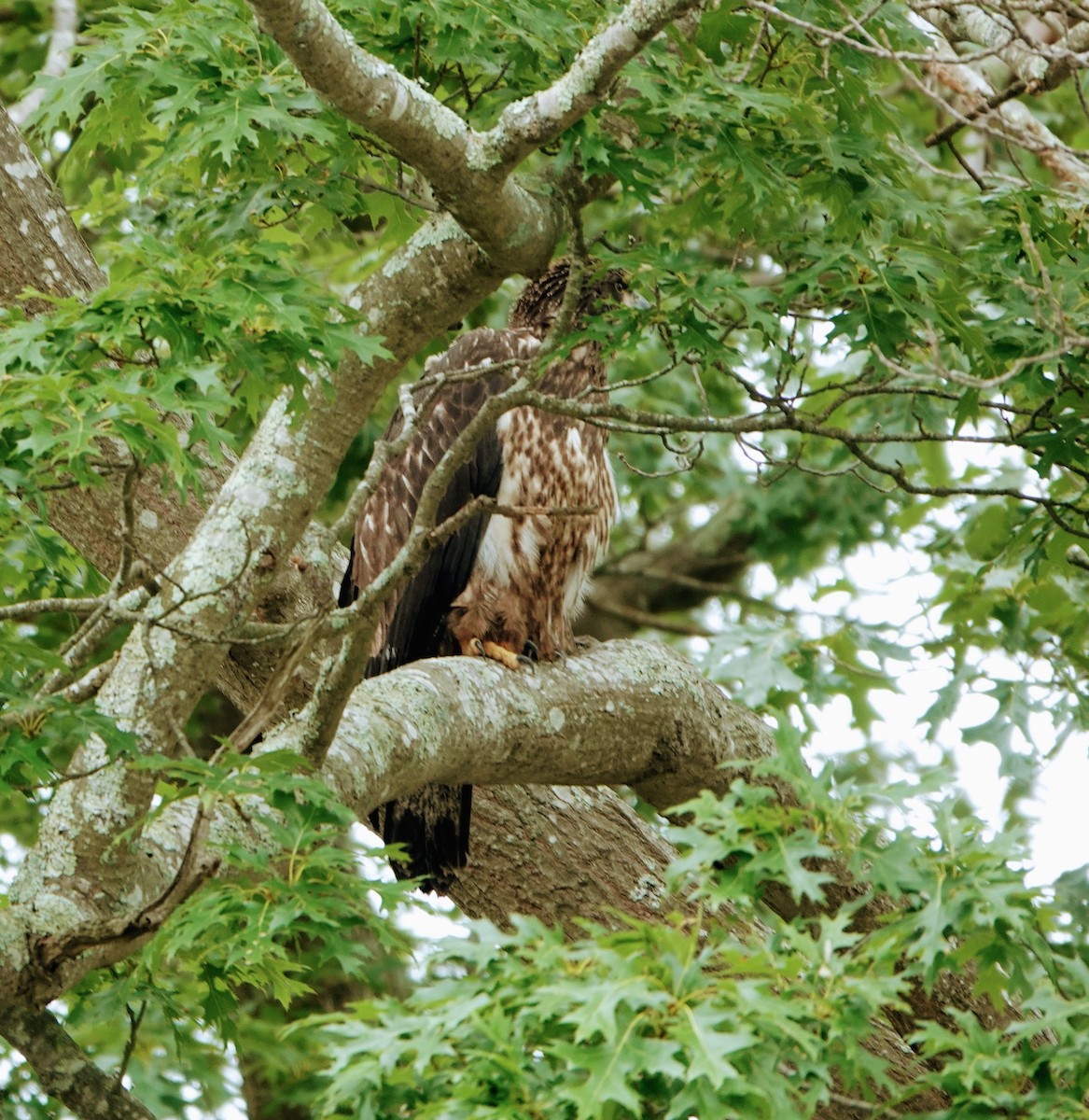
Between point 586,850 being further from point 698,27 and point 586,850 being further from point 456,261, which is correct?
point 698,27

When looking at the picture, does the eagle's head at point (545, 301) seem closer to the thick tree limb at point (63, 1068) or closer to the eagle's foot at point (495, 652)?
the eagle's foot at point (495, 652)

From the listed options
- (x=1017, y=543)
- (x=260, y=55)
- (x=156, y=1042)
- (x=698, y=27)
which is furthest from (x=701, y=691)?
(x=156, y=1042)

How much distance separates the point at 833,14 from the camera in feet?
10.6

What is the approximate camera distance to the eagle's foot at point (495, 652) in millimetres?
4152

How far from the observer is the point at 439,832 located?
396 centimetres

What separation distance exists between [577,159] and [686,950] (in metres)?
2.04

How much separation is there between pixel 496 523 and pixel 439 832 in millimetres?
985

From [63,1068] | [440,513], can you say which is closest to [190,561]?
[63,1068]

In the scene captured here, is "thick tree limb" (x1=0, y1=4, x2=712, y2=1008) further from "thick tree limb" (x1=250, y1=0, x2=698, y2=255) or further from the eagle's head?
the eagle's head

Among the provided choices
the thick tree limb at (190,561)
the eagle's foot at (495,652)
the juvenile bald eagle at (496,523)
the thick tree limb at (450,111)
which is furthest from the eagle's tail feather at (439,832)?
the thick tree limb at (450,111)

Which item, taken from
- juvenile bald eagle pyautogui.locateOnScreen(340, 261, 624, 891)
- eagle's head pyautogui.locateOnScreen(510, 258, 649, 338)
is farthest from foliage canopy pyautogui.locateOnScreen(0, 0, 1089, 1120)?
juvenile bald eagle pyautogui.locateOnScreen(340, 261, 624, 891)

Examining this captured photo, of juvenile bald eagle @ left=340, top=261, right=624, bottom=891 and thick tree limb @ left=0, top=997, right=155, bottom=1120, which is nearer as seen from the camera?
thick tree limb @ left=0, top=997, right=155, bottom=1120

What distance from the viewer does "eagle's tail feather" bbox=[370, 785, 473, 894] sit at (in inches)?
155

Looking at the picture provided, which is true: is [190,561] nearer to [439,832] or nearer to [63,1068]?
[63,1068]
